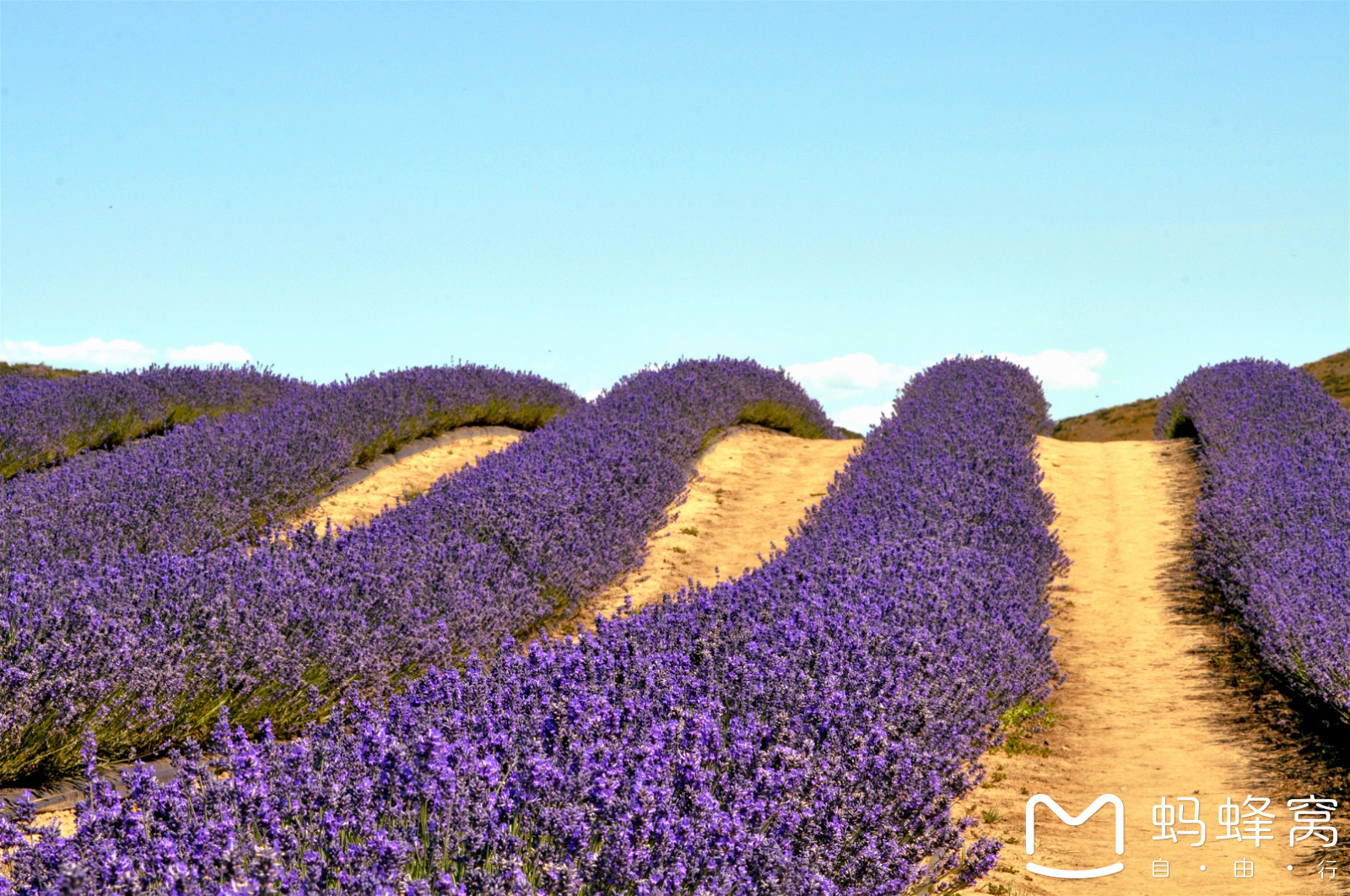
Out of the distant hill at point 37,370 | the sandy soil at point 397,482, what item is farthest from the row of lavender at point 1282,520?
the distant hill at point 37,370

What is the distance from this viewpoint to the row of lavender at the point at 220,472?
238 inches

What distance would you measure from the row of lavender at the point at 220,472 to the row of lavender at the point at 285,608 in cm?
11

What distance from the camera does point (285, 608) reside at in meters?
4.56

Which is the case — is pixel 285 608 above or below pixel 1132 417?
below

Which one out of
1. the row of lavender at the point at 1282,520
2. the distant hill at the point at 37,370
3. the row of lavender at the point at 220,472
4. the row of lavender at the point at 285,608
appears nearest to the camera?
the row of lavender at the point at 285,608

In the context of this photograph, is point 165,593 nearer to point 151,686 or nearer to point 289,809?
point 151,686

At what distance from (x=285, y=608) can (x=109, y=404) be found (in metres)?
7.19

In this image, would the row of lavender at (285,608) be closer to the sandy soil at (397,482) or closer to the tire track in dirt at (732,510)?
the tire track in dirt at (732,510)

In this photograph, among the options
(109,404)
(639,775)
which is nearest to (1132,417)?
(109,404)

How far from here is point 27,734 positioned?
3779mm

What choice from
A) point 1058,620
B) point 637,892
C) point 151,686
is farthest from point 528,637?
point 637,892

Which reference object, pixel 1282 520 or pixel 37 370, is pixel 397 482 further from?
pixel 37 370

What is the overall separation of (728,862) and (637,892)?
34 cm

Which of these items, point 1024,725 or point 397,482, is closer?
point 1024,725
